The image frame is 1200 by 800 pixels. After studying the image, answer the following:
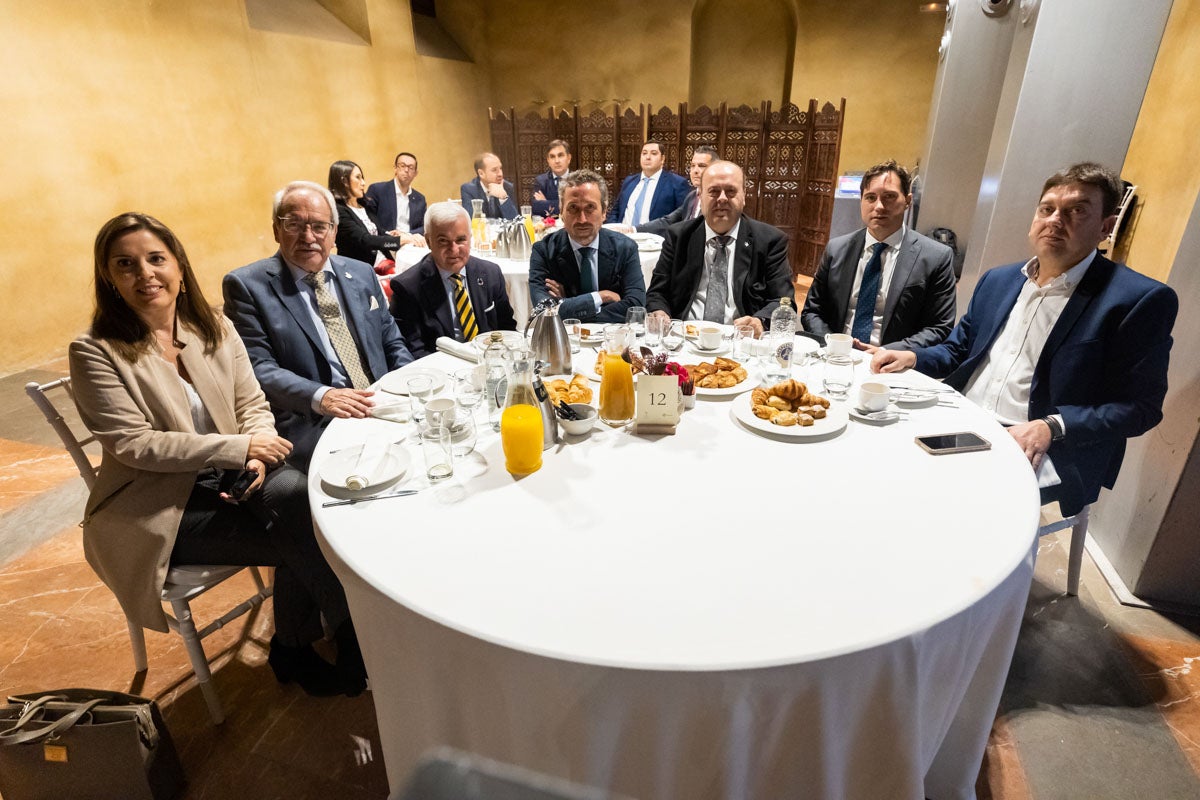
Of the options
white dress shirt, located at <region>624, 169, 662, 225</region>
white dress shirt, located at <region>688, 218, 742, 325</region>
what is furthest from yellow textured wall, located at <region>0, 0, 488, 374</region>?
white dress shirt, located at <region>688, 218, 742, 325</region>

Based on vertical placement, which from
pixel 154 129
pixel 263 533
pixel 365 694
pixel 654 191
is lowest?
pixel 365 694

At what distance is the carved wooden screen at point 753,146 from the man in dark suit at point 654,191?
1811 mm

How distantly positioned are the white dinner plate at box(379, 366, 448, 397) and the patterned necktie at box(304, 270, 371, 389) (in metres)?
0.40

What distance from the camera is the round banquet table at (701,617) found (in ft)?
2.99

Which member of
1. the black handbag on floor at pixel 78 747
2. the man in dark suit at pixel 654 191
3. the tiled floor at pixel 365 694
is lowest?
the tiled floor at pixel 365 694

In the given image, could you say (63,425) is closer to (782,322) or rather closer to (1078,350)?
(782,322)

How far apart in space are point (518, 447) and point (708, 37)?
32.7ft

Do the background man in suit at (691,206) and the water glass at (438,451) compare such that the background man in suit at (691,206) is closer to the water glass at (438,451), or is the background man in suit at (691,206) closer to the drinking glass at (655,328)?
the drinking glass at (655,328)

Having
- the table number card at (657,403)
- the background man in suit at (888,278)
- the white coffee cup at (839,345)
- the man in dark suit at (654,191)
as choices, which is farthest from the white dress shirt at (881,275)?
the man in dark suit at (654,191)

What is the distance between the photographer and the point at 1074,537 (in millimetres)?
2045

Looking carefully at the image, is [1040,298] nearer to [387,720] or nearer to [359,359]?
[387,720]

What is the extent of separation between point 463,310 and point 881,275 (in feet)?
5.96

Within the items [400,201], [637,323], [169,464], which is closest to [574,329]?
[637,323]

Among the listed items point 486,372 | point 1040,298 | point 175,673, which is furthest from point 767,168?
point 175,673
